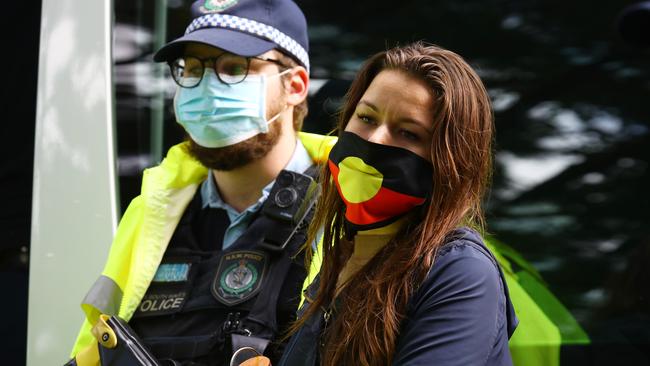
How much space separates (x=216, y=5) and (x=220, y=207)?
0.57 metres

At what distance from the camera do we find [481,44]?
256 cm

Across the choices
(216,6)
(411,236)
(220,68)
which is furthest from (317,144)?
(411,236)

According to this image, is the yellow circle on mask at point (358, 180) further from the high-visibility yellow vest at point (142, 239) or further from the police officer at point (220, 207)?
the high-visibility yellow vest at point (142, 239)

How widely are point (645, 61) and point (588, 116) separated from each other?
20 centimetres

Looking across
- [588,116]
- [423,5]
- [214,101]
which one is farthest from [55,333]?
[588,116]

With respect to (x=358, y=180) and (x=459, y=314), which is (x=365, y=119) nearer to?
(x=358, y=180)

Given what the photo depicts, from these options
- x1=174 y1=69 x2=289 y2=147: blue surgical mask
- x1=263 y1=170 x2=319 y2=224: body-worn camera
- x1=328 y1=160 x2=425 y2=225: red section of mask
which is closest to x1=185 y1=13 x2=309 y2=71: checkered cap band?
x1=174 y1=69 x2=289 y2=147: blue surgical mask

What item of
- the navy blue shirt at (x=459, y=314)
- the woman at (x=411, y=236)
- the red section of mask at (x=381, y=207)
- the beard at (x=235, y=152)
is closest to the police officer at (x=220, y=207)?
the beard at (x=235, y=152)

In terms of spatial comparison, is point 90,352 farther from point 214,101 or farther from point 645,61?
point 645,61

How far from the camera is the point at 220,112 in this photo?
2.45 meters

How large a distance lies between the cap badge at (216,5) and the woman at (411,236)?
32.5 inches

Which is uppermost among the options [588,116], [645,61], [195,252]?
[645,61]

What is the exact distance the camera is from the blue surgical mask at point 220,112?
244 cm

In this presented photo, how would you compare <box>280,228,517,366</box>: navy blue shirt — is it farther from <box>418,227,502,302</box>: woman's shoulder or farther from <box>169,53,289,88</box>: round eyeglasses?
<box>169,53,289,88</box>: round eyeglasses
